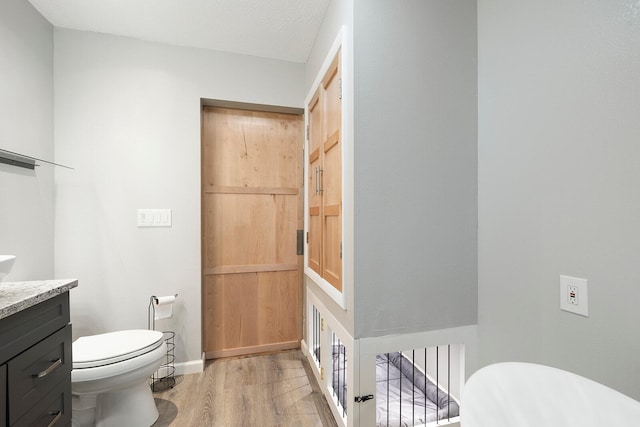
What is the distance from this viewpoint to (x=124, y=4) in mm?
1700

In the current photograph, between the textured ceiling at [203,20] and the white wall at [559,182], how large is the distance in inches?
44.6

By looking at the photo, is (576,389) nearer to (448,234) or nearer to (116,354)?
(448,234)

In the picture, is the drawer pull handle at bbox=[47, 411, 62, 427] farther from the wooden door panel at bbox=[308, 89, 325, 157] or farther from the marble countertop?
the wooden door panel at bbox=[308, 89, 325, 157]

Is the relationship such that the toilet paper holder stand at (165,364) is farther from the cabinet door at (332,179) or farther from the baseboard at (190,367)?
the cabinet door at (332,179)

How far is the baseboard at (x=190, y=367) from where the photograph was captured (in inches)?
81.6

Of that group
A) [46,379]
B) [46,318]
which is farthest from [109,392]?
[46,318]

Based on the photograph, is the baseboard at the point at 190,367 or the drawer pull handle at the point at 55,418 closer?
the drawer pull handle at the point at 55,418

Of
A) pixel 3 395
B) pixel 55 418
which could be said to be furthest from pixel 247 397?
pixel 3 395

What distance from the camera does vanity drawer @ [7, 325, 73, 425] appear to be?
0.90m

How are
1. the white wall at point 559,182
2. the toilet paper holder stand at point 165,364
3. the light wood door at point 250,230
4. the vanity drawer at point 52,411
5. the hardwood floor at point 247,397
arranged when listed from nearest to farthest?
the white wall at point 559,182
the vanity drawer at point 52,411
the hardwood floor at point 247,397
the toilet paper holder stand at point 165,364
the light wood door at point 250,230

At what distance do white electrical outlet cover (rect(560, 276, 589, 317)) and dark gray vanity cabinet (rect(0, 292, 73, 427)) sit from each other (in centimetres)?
183

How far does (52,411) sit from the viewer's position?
1089 mm

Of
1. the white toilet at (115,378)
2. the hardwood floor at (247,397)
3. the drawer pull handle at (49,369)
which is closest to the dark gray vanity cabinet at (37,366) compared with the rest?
the drawer pull handle at (49,369)

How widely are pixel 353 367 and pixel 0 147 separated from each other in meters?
2.10
